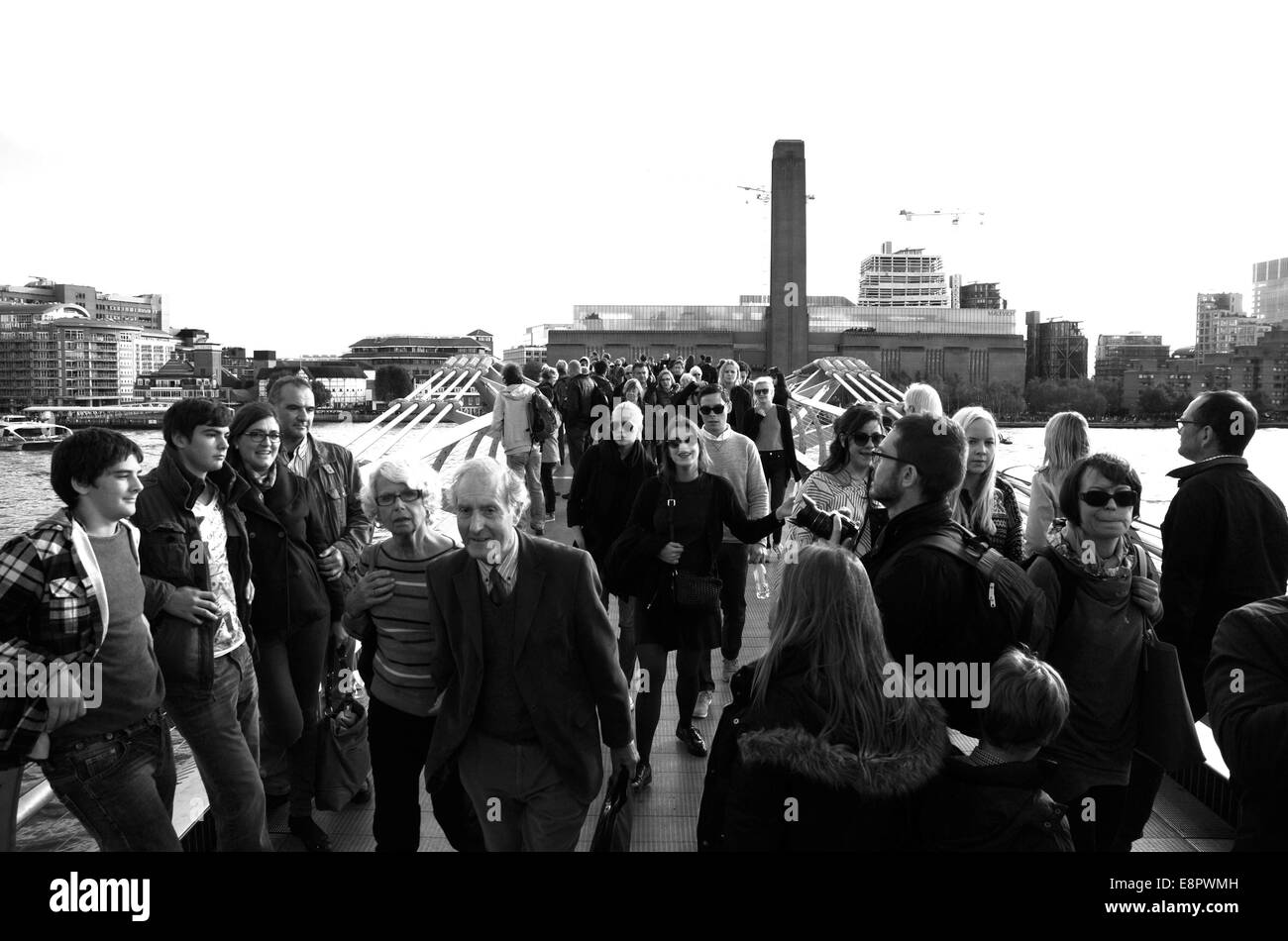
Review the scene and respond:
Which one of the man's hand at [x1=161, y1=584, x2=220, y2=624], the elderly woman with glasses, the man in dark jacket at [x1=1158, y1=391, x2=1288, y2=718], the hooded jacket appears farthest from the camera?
the man in dark jacket at [x1=1158, y1=391, x2=1288, y2=718]

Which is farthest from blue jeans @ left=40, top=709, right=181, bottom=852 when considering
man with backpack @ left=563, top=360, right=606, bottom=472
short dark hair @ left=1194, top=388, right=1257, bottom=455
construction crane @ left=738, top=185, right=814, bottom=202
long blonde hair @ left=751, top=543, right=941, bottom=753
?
construction crane @ left=738, top=185, right=814, bottom=202

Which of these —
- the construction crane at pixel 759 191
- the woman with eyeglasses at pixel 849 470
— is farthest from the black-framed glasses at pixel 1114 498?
the construction crane at pixel 759 191

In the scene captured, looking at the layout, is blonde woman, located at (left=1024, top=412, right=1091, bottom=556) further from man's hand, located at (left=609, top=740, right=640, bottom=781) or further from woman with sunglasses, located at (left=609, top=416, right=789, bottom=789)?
man's hand, located at (left=609, top=740, right=640, bottom=781)

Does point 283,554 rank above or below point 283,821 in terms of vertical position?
above

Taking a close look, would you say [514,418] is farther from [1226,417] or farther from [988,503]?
[1226,417]

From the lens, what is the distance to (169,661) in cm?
250

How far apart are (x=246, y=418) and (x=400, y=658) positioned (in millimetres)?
954

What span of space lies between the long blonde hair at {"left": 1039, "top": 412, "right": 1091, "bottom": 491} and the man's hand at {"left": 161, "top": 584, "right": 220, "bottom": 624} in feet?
8.55

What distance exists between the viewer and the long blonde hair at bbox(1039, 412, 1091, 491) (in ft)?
10.5

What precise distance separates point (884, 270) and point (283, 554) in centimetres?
11270

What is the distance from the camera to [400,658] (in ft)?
8.66
